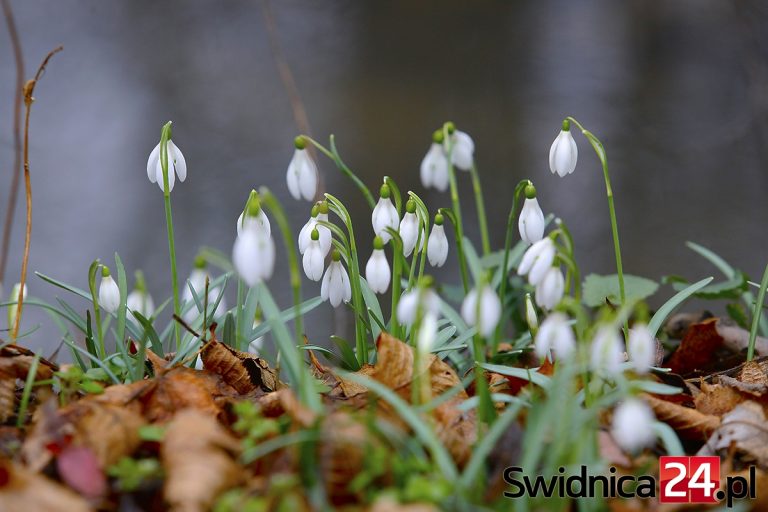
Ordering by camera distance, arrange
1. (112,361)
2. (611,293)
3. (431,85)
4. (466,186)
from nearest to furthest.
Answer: (112,361)
(611,293)
(466,186)
(431,85)

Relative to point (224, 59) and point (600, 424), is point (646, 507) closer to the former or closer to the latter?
point (600, 424)

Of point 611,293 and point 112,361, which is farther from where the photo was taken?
point 611,293

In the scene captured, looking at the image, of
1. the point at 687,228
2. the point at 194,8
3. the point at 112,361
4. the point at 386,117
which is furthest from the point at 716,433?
the point at 194,8

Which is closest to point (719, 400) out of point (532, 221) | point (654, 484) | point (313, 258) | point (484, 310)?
point (654, 484)

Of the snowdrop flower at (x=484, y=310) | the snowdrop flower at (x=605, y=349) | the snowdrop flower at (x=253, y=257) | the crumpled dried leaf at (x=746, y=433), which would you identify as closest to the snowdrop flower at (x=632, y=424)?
the snowdrop flower at (x=605, y=349)

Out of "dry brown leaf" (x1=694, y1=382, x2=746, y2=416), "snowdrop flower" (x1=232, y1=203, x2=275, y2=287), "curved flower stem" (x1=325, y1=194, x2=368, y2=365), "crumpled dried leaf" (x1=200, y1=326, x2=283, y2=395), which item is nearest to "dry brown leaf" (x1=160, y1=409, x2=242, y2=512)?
"snowdrop flower" (x1=232, y1=203, x2=275, y2=287)
